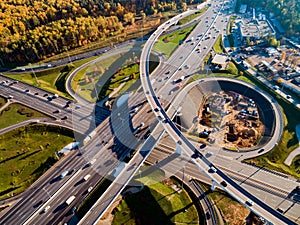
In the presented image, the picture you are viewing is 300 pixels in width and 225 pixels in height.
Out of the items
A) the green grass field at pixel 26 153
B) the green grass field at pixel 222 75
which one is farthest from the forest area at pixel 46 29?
the green grass field at pixel 222 75

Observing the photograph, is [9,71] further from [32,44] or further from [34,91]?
[34,91]

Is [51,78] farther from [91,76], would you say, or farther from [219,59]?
[219,59]

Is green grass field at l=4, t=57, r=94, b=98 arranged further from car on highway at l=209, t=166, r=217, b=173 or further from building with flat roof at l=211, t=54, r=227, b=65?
car on highway at l=209, t=166, r=217, b=173

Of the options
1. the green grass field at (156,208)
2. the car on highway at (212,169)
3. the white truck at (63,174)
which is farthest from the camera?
the white truck at (63,174)

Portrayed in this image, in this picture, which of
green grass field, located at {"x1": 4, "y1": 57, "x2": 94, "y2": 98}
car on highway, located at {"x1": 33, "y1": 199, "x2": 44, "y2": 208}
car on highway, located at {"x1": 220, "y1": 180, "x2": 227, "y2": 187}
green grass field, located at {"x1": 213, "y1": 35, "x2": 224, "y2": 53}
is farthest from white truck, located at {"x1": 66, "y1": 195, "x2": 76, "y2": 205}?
green grass field, located at {"x1": 213, "y1": 35, "x2": 224, "y2": 53}

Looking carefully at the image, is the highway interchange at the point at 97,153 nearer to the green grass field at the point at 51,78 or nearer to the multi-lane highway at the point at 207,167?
the multi-lane highway at the point at 207,167

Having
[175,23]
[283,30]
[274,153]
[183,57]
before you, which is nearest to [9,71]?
[183,57]

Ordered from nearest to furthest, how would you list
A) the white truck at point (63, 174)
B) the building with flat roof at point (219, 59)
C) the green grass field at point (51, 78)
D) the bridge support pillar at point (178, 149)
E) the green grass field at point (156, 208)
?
A: the green grass field at point (156, 208) < the white truck at point (63, 174) < the bridge support pillar at point (178, 149) < the green grass field at point (51, 78) < the building with flat roof at point (219, 59)
